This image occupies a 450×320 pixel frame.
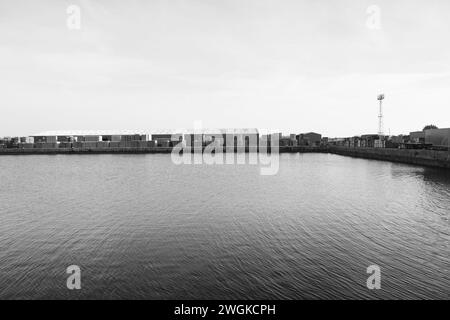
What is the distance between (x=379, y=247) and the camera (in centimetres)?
1420

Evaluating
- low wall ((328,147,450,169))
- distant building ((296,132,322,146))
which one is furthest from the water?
distant building ((296,132,322,146))

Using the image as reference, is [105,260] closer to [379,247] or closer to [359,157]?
[379,247]

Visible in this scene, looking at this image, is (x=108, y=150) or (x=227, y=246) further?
(x=108, y=150)

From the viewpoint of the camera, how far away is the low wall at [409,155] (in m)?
48.7

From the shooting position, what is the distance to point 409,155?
5981 cm

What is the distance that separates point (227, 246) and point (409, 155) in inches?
2300

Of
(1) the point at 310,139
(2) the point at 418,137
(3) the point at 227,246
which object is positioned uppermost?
(1) the point at 310,139

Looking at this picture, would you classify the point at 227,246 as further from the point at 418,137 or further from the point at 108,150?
the point at 108,150

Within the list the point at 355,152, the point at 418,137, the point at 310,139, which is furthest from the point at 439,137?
the point at 310,139

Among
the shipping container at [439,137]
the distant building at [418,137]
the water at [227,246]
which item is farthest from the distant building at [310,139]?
the water at [227,246]

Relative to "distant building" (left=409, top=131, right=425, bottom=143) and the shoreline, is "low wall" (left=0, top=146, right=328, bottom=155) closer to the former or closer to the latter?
the shoreline

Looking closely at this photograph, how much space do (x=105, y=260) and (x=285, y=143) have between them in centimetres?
13290

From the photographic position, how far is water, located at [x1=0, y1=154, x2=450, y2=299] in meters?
10.6
